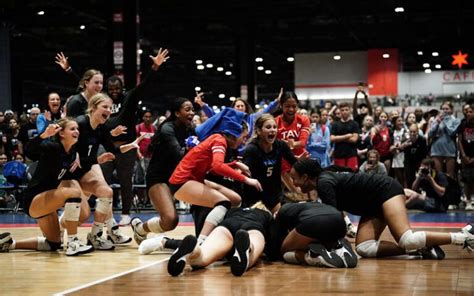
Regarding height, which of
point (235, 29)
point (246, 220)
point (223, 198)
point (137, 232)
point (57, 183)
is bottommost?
point (137, 232)

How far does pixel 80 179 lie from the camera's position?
23.2ft

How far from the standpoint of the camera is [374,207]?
6238mm

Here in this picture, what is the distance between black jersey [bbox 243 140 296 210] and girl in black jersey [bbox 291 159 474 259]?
862mm

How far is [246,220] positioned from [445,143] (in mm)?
8145

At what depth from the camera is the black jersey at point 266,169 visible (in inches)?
269

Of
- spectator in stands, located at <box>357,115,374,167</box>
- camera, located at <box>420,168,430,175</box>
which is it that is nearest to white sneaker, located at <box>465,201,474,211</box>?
camera, located at <box>420,168,430,175</box>

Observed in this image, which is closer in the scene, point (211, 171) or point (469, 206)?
point (211, 171)

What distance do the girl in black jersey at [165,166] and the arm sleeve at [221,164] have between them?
0.85 m

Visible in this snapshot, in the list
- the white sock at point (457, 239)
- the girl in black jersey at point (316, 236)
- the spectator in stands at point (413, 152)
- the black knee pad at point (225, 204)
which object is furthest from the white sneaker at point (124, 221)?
the spectator in stands at point (413, 152)

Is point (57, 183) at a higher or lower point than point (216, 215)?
higher

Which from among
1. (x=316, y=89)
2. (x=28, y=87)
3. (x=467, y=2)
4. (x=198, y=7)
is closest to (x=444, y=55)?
(x=316, y=89)

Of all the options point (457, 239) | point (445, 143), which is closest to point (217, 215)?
point (457, 239)

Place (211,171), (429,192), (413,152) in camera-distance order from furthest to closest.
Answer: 1. (413,152)
2. (429,192)
3. (211,171)

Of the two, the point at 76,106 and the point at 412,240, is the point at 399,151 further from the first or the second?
the point at 412,240
